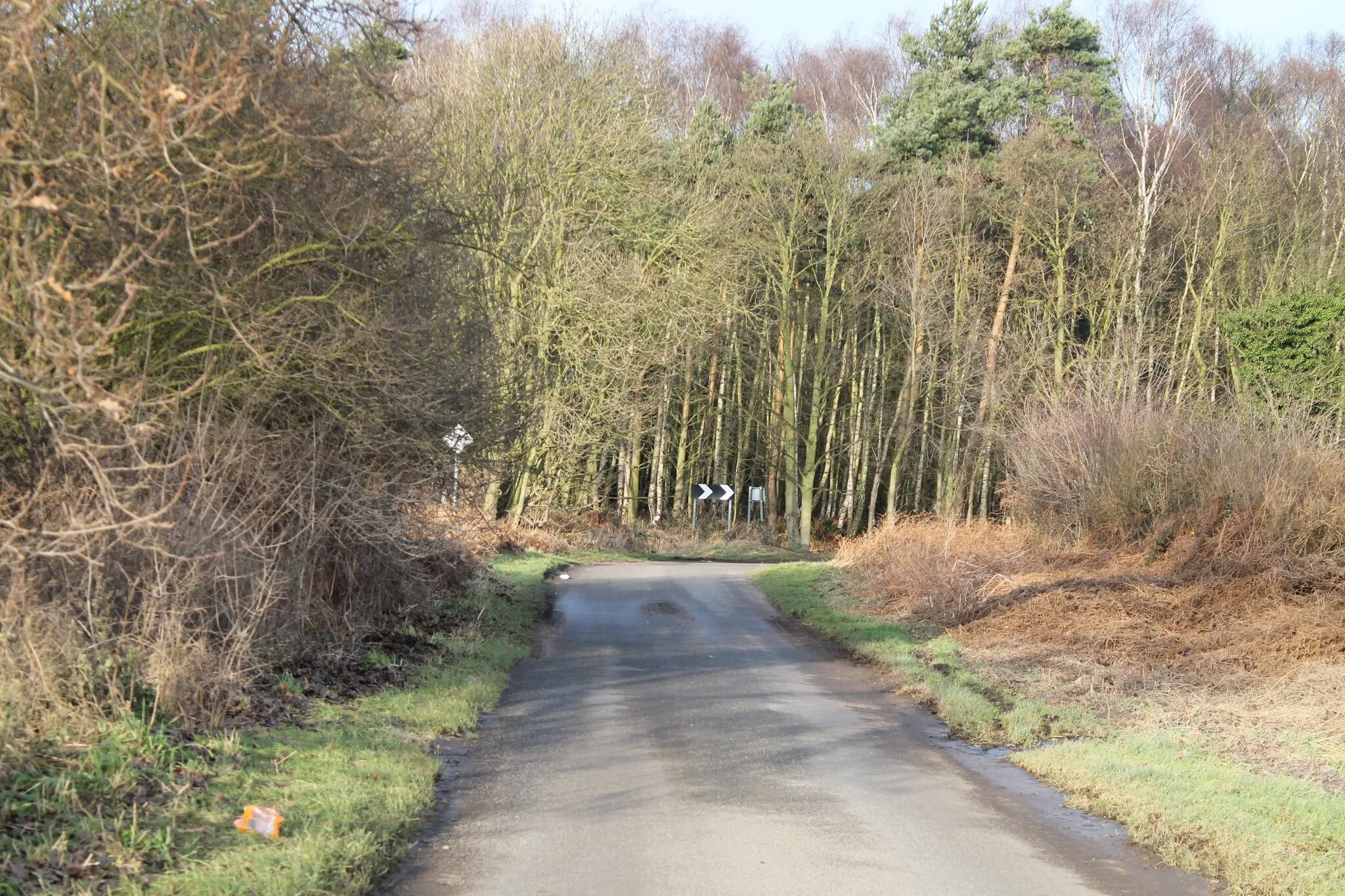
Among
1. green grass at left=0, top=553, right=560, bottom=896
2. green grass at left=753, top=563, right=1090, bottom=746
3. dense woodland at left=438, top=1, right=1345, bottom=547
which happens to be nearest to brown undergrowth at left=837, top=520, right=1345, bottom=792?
green grass at left=753, top=563, right=1090, bottom=746

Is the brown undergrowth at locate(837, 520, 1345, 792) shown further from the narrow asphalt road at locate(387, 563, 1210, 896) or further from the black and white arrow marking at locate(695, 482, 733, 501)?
the black and white arrow marking at locate(695, 482, 733, 501)

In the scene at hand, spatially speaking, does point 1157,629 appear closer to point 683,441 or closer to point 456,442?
point 456,442

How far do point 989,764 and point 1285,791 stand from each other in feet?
6.99

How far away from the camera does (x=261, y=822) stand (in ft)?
21.5

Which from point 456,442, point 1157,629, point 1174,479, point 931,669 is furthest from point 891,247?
point 456,442

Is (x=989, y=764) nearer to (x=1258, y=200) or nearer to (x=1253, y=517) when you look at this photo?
(x=1253, y=517)

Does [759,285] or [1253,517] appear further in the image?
[759,285]

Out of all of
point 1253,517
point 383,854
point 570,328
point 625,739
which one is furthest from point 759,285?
point 383,854

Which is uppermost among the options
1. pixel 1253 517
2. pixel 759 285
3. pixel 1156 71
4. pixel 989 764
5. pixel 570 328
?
pixel 1156 71

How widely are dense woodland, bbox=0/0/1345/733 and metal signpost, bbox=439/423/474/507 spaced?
6.8 inches

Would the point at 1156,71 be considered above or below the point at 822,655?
above

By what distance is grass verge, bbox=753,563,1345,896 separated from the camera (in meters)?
7.01

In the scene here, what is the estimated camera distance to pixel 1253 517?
690 inches

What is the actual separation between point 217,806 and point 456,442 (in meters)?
6.65
